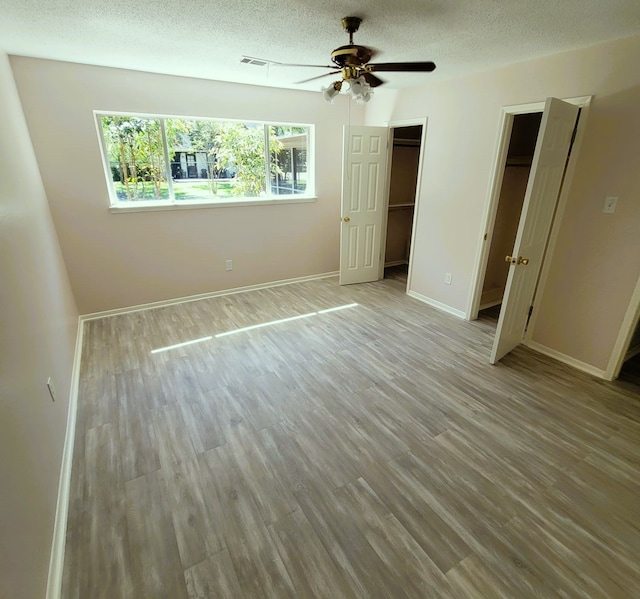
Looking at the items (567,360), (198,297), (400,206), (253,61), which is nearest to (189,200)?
(198,297)

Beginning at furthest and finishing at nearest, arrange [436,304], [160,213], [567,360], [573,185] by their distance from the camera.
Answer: [436,304], [160,213], [567,360], [573,185]

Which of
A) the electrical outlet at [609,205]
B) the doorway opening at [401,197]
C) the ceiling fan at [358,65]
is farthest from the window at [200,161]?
the electrical outlet at [609,205]

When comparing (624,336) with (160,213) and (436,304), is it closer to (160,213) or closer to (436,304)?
(436,304)

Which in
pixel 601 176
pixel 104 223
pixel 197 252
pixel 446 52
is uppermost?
pixel 446 52

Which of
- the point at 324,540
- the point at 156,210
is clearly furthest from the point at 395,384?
the point at 156,210

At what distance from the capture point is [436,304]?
4.23 metres

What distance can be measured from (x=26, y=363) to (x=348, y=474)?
5.62 ft

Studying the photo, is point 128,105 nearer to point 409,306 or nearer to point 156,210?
point 156,210

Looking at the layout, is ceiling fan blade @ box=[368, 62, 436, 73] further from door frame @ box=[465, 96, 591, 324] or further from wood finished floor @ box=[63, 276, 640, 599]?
wood finished floor @ box=[63, 276, 640, 599]

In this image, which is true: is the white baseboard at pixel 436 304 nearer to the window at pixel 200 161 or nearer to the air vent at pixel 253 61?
the window at pixel 200 161

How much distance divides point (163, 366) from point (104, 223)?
177 cm

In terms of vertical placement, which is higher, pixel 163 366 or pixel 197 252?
pixel 197 252

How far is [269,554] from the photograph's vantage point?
1.53 m

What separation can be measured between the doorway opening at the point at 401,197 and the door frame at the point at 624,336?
284cm
